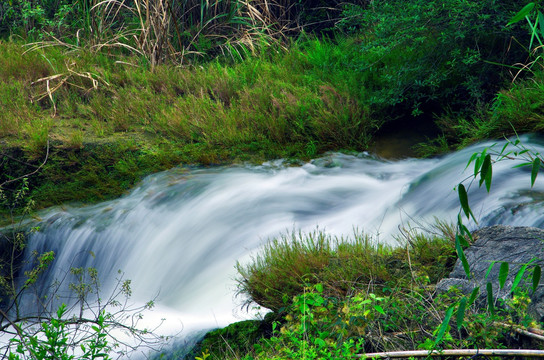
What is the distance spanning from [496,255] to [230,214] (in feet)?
8.93

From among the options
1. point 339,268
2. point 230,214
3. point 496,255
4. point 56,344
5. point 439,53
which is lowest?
point 230,214

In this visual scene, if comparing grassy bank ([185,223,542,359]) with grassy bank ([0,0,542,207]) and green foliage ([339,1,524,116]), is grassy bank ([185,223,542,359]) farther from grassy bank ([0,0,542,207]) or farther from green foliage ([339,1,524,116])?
green foliage ([339,1,524,116])

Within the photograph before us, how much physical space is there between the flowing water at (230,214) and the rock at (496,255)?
73 cm

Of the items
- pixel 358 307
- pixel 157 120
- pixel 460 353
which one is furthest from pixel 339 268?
A: pixel 157 120

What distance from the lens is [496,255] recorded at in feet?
10.3

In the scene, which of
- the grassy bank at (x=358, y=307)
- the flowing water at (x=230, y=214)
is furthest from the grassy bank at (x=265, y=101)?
the grassy bank at (x=358, y=307)

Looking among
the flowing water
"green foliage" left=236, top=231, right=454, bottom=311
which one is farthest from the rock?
the flowing water

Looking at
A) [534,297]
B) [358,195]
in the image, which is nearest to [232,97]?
[358,195]

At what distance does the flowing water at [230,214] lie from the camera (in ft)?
14.2

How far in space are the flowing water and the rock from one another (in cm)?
73

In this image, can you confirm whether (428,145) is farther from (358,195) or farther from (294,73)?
(294,73)

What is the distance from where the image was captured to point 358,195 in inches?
214

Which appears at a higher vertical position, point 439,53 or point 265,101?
point 439,53

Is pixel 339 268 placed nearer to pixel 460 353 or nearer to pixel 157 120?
pixel 460 353
